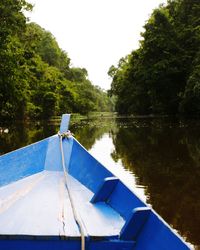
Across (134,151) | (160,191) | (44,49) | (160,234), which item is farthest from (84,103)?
(160,234)

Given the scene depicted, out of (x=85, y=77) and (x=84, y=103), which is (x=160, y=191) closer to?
(x=84, y=103)

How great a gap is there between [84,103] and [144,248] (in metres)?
71.6

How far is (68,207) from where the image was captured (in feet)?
12.8

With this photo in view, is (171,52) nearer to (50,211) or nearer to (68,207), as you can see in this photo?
(68,207)

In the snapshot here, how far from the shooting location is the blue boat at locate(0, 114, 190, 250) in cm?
282

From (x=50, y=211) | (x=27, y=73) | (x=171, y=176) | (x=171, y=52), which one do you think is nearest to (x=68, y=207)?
(x=50, y=211)

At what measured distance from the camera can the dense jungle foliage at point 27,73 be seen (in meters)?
22.2

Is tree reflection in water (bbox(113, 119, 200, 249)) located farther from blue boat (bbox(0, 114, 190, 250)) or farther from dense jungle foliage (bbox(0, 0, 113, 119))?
dense jungle foliage (bbox(0, 0, 113, 119))

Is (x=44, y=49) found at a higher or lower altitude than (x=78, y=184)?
higher

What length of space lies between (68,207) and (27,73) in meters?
25.0

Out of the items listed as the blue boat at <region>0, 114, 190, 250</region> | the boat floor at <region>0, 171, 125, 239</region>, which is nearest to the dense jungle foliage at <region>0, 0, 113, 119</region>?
the blue boat at <region>0, 114, 190, 250</region>

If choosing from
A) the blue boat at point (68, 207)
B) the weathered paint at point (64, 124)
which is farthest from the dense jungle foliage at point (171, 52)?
the blue boat at point (68, 207)

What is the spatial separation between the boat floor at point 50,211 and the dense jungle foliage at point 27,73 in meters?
17.6

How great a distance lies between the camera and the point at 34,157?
19.2 ft
